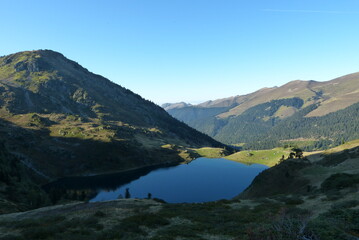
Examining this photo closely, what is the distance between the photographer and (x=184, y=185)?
150875 mm

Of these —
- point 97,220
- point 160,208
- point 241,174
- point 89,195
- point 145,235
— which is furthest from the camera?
point 241,174

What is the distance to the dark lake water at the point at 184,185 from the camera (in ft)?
422

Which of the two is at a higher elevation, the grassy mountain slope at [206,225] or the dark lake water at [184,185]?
the grassy mountain slope at [206,225]

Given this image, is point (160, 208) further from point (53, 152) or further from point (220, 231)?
point (53, 152)

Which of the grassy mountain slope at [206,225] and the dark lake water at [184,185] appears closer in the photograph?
the grassy mountain slope at [206,225]

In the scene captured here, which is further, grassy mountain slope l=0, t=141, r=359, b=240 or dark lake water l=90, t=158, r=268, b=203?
dark lake water l=90, t=158, r=268, b=203

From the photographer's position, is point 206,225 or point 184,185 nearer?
point 206,225

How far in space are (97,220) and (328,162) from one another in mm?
118007

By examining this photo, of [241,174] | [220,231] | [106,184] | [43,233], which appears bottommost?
[241,174]

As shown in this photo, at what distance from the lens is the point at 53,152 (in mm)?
194250

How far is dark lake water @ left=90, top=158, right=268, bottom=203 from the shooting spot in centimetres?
12862

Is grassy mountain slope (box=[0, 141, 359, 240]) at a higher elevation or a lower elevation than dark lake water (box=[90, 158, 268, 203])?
higher

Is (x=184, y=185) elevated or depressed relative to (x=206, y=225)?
depressed

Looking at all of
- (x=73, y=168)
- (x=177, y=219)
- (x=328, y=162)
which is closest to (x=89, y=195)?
(x=73, y=168)
